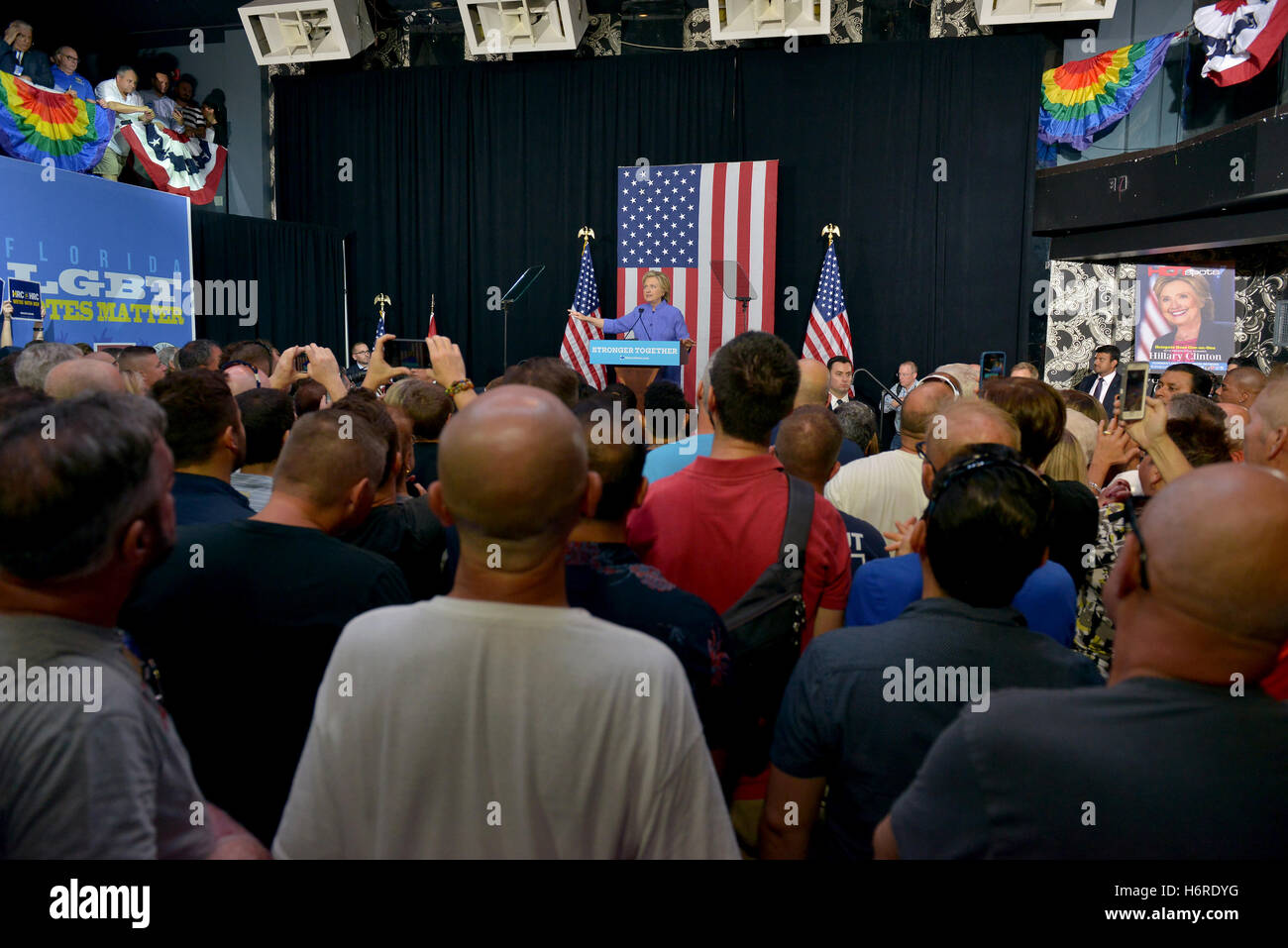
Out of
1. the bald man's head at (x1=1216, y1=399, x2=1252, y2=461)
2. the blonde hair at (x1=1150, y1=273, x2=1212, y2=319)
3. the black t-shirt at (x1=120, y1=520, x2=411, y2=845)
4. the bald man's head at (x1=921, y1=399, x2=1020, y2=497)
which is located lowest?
the black t-shirt at (x1=120, y1=520, x2=411, y2=845)

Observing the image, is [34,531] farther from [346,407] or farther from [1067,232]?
[1067,232]

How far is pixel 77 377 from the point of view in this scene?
8.29 ft

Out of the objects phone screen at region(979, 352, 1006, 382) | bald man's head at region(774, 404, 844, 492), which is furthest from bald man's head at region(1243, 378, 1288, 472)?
phone screen at region(979, 352, 1006, 382)

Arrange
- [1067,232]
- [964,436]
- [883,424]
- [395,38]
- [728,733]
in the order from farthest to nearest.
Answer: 1. [395,38]
2. [1067,232]
3. [883,424]
4. [964,436]
5. [728,733]

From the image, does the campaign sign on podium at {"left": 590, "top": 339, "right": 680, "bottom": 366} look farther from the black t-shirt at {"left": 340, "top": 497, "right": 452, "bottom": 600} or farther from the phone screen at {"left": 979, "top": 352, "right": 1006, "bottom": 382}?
the black t-shirt at {"left": 340, "top": 497, "right": 452, "bottom": 600}

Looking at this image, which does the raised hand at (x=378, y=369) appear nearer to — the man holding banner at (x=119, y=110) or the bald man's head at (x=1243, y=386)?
the bald man's head at (x=1243, y=386)

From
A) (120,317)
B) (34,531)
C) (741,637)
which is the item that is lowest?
(741,637)

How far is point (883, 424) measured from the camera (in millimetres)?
7562

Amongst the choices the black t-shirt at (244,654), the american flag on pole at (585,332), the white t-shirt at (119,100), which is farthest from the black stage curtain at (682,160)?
the black t-shirt at (244,654)

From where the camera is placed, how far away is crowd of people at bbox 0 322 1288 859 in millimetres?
909

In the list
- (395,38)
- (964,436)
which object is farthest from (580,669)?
(395,38)

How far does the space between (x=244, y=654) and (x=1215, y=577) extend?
133cm

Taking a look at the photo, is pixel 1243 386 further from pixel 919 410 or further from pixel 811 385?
pixel 919 410
